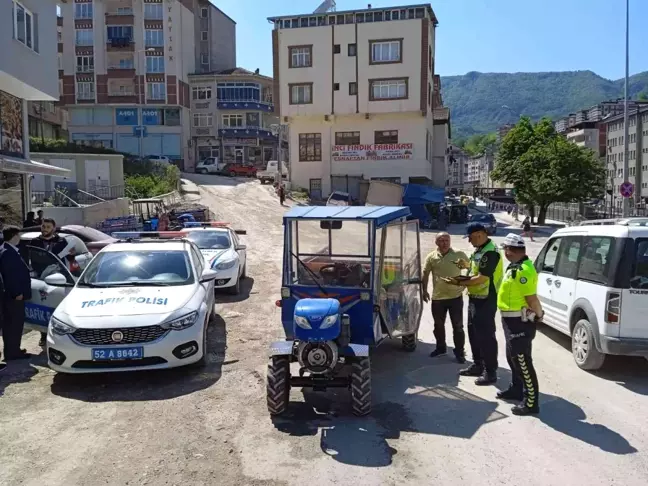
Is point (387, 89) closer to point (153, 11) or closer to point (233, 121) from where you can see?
point (233, 121)

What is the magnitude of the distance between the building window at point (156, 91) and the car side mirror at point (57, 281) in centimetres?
5517

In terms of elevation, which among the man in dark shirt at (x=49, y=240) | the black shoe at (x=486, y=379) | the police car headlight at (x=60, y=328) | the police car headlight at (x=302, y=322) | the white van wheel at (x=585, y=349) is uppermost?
the man in dark shirt at (x=49, y=240)

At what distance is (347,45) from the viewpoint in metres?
47.8

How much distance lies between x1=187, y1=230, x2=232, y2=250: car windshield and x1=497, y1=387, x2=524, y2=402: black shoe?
29.2 ft

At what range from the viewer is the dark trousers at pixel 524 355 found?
5.89 m

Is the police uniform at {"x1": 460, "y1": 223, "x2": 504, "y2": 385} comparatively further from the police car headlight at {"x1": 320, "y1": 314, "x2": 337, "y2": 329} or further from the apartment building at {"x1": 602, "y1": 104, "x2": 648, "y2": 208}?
the apartment building at {"x1": 602, "y1": 104, "x2": 648, "y2": 208}

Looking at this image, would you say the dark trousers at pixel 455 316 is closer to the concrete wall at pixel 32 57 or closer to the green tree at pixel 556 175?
the concrete wall at pixel 32 57

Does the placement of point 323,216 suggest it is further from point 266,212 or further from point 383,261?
point 266,212

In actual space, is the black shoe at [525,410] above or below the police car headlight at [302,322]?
below

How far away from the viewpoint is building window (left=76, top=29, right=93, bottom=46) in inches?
2357

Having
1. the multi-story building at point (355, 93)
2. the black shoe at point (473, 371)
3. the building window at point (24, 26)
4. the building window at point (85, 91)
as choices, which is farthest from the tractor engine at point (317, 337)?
the building window at point (85, 91)

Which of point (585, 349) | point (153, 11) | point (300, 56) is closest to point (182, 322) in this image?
point (585, 349)

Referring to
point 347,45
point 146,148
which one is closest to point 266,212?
point 347,45

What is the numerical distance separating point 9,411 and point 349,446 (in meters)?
3.48
